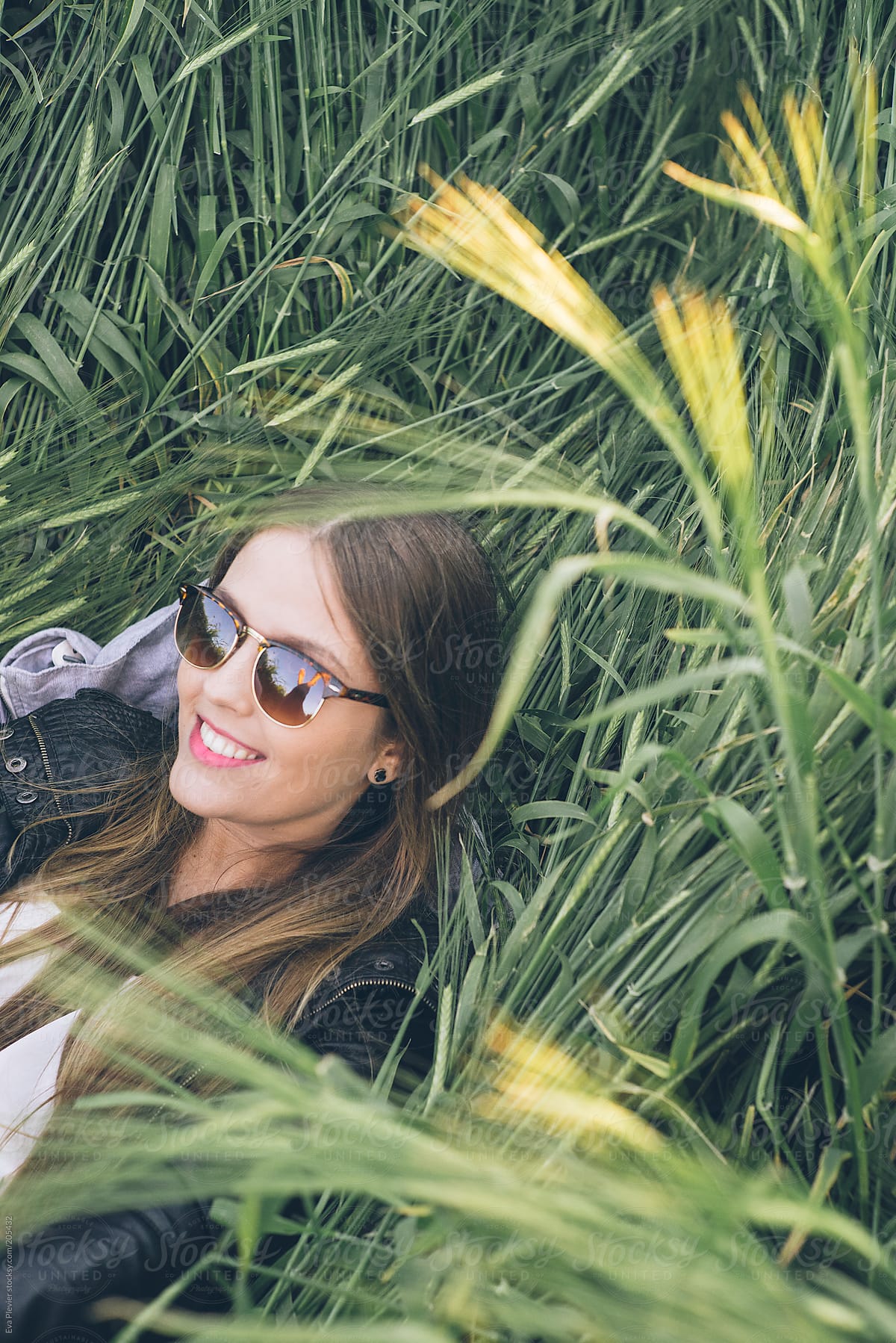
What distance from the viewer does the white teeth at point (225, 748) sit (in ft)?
4.18

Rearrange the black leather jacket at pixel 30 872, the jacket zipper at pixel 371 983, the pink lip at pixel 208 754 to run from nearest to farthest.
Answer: the black leather jacket at pixel 30 872
the jacket zipper at pixel 371 983
the pink lip at pixel 208 754

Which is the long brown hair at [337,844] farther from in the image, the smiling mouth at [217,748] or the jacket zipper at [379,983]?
the smiling mouth at [217,748]

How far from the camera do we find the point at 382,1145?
2.31 feet

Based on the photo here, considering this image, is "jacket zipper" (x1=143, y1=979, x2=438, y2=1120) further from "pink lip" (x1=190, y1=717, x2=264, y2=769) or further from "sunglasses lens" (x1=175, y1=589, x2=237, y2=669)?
"sunglasses lens" (x1=175, y1=589, x2=237, y2=669)

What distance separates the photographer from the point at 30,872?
56.7 inches

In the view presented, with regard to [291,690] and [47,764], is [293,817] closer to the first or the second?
[291,690]

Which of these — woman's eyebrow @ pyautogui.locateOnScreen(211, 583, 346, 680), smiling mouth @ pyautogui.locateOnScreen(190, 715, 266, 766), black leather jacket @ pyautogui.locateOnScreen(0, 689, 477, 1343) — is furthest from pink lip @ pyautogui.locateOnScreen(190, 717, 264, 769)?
black leather jacket @ pyautogui.locateOnScreen(0, 689, 477, 1343)

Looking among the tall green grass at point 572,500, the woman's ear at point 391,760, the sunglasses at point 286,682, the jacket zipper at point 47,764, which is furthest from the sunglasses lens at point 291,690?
the jacket zipper at point 47,764

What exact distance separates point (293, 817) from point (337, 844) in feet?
0.33

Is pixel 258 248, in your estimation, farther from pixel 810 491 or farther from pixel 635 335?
pixel 810 491

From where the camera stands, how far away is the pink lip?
1.27 metres

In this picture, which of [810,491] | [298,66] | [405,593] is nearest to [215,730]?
[405,593]

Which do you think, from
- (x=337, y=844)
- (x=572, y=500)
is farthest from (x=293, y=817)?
(x=572, y=500)

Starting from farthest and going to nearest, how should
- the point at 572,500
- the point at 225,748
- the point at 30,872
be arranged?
the point at 30,872 < the point at 225,748 < the point at 572,500
